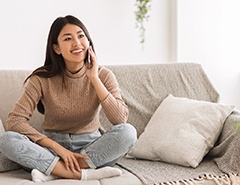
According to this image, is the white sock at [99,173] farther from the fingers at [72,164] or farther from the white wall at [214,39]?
the white wall at [214,39]

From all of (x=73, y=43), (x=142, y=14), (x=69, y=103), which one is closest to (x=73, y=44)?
(x=73, y=43)

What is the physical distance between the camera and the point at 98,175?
2094 millimetres

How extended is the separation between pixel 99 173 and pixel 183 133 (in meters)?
0.54

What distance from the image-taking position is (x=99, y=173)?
210 centimetres

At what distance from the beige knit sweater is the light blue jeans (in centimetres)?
11

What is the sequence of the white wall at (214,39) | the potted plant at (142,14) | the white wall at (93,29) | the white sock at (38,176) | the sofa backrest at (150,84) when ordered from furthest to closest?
the white wall at (214,39) → the potted plant at (142,14) → the white wall at (93,29) → the sofa backrest at (150,84) → the white sock at (38,176)

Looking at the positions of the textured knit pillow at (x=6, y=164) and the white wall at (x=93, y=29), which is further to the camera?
the white wall at (x=93, y=29)

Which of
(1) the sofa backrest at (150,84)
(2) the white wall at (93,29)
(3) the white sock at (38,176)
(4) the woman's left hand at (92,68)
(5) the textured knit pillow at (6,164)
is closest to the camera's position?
(3) the white sock at (38,176)

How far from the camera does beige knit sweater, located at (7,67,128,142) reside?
7.43ft

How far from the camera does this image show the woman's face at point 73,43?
230cm

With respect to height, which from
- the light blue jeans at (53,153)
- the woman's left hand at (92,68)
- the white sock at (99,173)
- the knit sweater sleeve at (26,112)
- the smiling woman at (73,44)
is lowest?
the white sock at (99,173)

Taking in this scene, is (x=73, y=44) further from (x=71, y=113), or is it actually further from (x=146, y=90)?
(x=146, y=90)

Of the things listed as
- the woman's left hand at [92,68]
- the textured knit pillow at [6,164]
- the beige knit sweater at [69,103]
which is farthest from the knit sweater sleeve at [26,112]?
the woman's left hand at [92,68]

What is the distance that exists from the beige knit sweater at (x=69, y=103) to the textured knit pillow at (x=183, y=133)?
247mm
